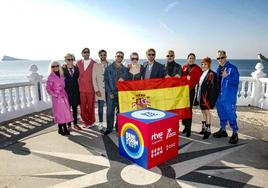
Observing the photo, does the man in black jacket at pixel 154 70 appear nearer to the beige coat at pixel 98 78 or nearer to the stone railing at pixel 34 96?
the beige coat at pixel 98 78

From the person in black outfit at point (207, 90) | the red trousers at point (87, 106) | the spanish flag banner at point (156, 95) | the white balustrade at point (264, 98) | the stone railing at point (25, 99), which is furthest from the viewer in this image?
the white balustrade at point (264, 98)

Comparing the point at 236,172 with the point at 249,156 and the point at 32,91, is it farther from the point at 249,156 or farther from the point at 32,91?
the point at 32,91

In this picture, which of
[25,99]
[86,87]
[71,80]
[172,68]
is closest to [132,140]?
[172,68]

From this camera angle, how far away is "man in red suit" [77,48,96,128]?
5.87 metres

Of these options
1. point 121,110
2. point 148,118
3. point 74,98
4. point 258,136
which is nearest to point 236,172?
point 148,118

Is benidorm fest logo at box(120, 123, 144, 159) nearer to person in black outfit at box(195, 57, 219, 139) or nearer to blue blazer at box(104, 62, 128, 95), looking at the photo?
blue blazer at box(104, 62, 128, 95)

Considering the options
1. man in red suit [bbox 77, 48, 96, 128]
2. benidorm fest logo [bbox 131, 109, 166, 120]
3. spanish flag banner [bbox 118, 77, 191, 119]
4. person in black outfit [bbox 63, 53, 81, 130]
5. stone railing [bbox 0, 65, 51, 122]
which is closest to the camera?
benidorm fest logo [bbox 131, 109, 166, 120]

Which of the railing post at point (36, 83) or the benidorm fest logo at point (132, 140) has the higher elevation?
the railing post at point (36, 83)

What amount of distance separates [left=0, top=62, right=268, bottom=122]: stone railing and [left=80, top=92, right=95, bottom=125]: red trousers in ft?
9.16

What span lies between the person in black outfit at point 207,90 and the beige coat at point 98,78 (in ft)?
8.35

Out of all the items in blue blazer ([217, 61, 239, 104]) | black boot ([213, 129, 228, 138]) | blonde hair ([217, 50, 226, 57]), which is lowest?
black boot ([213, 129, 228, 138])

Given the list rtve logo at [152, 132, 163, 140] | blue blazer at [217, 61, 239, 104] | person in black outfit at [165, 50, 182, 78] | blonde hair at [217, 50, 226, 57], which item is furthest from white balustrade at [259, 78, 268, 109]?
rtve logo at [152, 132, 163, 140]

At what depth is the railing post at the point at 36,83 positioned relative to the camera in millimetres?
8008

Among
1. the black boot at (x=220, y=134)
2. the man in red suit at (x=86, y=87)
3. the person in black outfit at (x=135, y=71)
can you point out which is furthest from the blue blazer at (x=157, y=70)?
the black boot at (x=220, y=134)
